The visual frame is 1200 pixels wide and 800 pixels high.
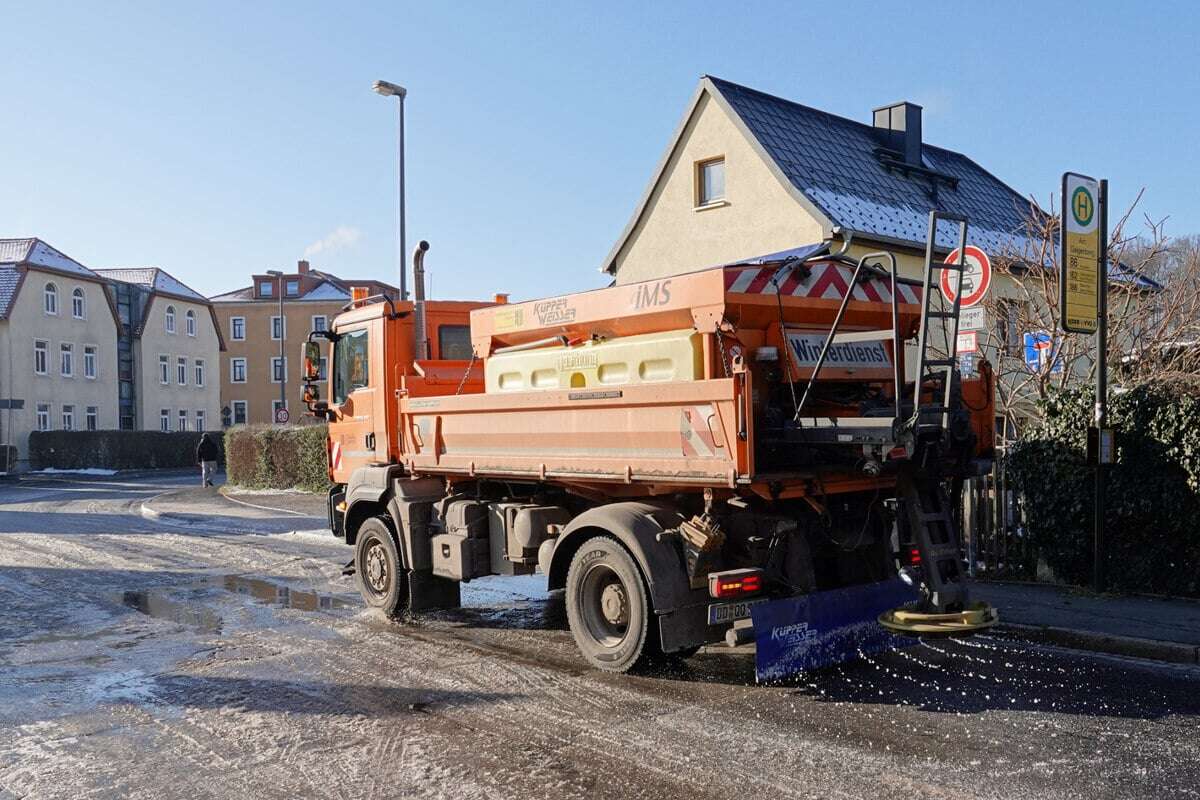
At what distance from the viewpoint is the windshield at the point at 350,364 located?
381 inches

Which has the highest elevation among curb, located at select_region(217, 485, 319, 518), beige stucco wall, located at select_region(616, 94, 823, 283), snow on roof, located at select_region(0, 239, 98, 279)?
snow on roof, located at select_region(0, 239, 98, 279)

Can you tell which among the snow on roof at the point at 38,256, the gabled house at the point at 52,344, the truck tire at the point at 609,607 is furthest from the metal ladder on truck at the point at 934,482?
the snow on roof at the point at 38,256

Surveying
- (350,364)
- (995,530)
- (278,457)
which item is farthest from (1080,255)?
(278,457)

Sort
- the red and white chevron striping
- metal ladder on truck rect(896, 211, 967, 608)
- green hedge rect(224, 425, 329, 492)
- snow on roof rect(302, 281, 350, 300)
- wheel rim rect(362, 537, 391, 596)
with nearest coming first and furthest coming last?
metal ladder on truck rect(896, 211, 967, 608), the red and white chevron striping, wheel rim rect(362, 537, 391, 596), green hedge rect(224, 425, 329, 492), snow on roof rect(302, 281, 350, 300)

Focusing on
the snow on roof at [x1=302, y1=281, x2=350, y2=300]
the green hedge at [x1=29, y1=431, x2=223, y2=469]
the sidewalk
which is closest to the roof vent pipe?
the sidewalk

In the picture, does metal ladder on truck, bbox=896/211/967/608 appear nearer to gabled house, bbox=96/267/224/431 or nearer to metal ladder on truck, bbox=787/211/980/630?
metal ladder on truck, bbox=787/211/980/630

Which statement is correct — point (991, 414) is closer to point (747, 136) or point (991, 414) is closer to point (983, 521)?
point (983, 521)

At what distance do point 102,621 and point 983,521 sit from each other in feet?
27.5

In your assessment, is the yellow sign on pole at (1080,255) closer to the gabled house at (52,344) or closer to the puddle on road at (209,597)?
the puddle on road at (209,597)

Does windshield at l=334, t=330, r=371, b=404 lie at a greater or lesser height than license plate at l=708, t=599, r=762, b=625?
greater

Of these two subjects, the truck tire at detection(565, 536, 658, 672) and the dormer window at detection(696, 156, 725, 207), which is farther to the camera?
the dormer window at detection(696, 156, 725, 207)

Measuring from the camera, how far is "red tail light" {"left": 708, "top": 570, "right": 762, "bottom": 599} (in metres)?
6.10

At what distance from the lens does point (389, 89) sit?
18344 mm

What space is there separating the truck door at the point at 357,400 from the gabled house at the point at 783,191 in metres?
11.5
